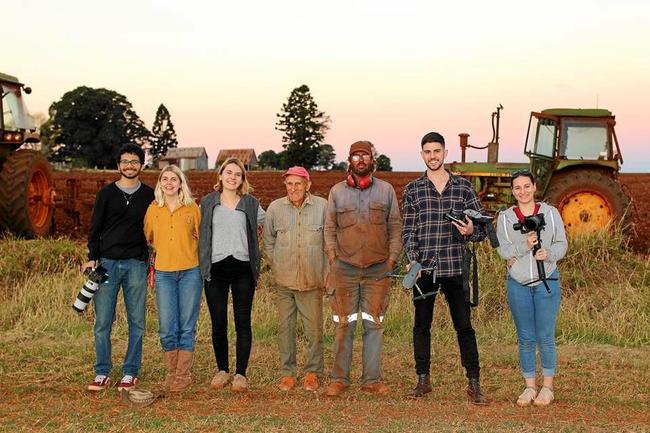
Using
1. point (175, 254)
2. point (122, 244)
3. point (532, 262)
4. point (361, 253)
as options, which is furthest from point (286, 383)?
point (532, 262)

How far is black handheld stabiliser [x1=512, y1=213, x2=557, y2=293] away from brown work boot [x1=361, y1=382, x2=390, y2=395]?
1.29 m

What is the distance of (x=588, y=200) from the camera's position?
12.2m

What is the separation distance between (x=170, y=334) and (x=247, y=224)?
→ 39.0 inches

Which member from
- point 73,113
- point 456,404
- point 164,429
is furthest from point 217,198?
point 73,113

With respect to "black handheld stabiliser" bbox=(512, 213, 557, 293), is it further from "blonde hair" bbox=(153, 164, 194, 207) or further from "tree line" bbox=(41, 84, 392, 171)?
"tree line" bbox=(41, 84, 392, 171)

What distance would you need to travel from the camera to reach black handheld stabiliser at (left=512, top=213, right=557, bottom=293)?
17.5 feet

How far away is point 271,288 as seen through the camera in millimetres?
9977

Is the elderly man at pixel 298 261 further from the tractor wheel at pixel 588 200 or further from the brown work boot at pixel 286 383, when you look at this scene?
the tractor wheel at pixel 588 200

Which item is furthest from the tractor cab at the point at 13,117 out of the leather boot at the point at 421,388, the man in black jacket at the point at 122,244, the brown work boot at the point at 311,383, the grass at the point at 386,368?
the leather boot at the point at 421,388

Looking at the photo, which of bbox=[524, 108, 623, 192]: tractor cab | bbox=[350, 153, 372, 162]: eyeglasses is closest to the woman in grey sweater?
bbox=[350, 153, 372, 162]: eyeglasses

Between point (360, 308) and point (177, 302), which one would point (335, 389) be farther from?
point (177, 302)

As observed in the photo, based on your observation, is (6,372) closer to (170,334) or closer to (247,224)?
(170,334)

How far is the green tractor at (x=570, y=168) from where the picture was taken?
12.1m

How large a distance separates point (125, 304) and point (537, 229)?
3004 mm
